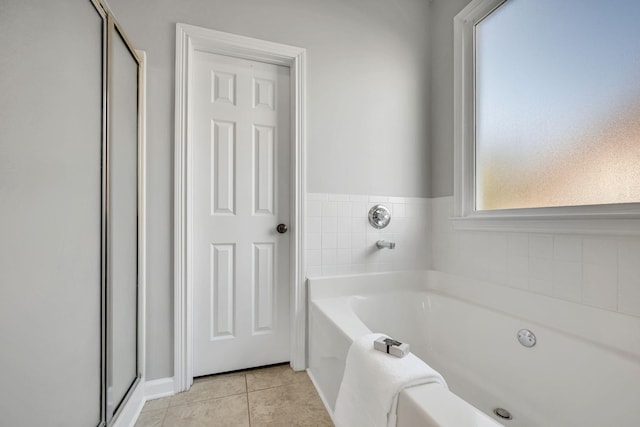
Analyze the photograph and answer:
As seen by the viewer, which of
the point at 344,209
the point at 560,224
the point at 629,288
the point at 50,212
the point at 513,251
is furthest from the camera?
the point at 344,209

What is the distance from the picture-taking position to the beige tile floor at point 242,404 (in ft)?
3.89

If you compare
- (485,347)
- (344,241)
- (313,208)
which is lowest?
(485,347)

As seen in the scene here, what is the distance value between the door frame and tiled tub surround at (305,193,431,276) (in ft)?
0.34

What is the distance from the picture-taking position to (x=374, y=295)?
164 cm

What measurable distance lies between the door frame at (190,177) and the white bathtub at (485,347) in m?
0.13

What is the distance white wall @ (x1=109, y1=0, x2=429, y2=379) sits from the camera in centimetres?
137

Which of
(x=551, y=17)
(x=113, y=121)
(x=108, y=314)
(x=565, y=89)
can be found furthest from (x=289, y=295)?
(x=551, y=17)

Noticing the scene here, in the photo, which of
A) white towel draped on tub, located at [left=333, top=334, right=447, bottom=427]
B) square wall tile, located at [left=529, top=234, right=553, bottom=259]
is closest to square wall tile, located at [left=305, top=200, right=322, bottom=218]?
white towel draped on tub, located at [left=333, top=334, right=447, bottom=427]

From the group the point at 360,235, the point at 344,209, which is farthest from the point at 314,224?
the point at 360,235

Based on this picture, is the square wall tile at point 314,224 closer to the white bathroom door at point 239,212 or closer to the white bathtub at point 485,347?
the white bathroom door at point 239,212

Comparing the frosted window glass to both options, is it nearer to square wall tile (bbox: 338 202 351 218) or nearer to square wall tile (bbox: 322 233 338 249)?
square wall tile (bbox: 338 202 351 218)

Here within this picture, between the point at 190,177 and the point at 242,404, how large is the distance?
1.24 m

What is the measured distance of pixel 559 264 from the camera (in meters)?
1.14

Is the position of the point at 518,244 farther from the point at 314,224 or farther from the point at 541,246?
the point at 314,224
